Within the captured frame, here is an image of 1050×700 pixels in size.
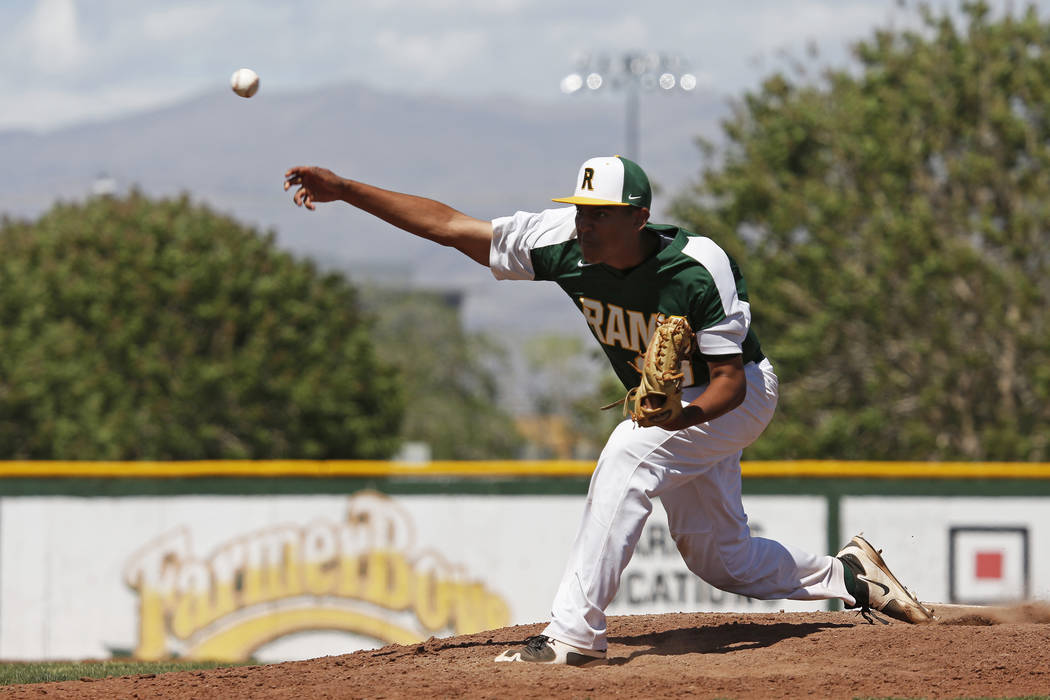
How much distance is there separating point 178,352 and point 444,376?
48.2 meters

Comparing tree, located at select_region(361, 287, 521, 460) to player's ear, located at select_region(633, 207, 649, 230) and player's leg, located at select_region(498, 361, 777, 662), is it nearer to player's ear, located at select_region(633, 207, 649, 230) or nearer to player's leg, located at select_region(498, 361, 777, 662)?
player's leg, located at select_region(498, 361, 777, 662)

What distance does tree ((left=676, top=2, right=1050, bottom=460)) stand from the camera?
20.8 meters

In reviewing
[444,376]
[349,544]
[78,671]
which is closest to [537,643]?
[78,671]

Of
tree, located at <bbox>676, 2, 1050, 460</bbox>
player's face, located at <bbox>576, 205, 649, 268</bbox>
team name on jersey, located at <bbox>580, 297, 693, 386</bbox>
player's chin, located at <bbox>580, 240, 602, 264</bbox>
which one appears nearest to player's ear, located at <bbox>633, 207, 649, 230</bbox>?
player's face, located at <bbox>576, 205, 649, 268</bbox>

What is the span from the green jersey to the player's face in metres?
0.07

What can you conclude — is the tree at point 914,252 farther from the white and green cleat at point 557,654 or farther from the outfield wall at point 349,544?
the white and green cleat at point 557,654

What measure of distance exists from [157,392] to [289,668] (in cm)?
2208

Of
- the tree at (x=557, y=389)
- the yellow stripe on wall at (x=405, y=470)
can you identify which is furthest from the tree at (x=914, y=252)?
the tree at (x=557, y=389)

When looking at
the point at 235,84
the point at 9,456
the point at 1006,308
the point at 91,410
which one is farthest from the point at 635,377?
the point at 9,456

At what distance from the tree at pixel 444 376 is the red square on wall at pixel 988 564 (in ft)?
158

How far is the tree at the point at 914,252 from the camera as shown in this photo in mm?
20812

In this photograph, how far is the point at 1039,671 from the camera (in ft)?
16.9

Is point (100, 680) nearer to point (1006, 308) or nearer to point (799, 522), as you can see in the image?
point (799, 522)

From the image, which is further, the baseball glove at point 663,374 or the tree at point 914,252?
the tree at point 914,252
